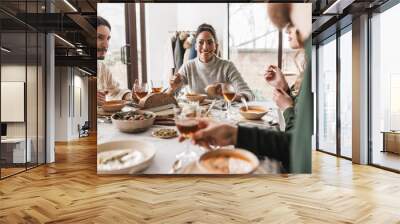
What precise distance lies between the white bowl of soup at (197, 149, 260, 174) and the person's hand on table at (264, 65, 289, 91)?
0.90 meters

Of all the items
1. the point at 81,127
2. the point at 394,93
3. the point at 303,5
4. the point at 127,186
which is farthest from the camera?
the point at 81,127

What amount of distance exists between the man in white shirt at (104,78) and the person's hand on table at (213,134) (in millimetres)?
949

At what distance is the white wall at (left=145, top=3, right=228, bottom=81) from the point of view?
175 inches

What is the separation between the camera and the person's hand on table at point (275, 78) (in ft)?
14.5

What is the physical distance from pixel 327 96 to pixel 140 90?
549 centimetres

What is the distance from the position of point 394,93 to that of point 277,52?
2.65 metres

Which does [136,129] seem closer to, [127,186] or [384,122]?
[127,186]

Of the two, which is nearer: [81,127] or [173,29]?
[173,29]

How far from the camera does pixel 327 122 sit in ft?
27.5

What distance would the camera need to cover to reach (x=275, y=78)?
444 cm

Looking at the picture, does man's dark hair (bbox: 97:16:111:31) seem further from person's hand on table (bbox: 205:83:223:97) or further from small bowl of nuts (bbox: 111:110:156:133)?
person's hand on table (bbox: 205:83:223:97)

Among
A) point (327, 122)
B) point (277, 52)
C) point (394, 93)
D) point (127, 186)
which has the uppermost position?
point (277, 52)

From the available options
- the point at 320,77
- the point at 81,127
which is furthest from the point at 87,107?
the point at 320,77

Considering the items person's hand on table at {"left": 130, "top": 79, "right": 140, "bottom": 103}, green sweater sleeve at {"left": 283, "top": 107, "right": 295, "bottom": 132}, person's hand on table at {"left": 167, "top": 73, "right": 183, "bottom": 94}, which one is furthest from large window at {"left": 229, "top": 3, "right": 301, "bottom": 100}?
person's hand on table at {"left": 130, "top": 79, "right": 140, "bottom": 103}
